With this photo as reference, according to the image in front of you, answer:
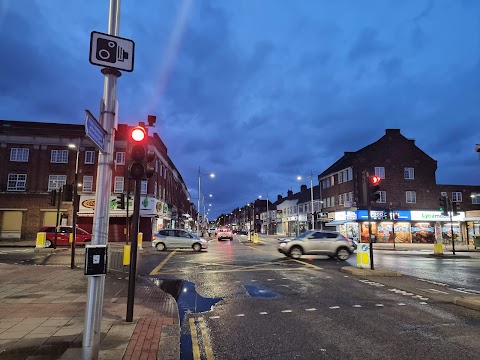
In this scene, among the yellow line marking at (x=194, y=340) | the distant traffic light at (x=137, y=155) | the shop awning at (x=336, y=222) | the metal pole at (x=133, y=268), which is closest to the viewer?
the yellow line marking at (x=194, y=340)

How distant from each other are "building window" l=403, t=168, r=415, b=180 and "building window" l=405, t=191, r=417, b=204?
6.65 ft

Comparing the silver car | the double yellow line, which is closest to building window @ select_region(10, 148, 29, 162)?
the silver car

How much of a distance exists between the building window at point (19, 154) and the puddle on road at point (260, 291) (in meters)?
40.6

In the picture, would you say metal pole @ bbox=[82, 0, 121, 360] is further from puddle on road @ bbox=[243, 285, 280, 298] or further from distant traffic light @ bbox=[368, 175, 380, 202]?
distant traffic light @ bbox=[368, 175, 380, 202]

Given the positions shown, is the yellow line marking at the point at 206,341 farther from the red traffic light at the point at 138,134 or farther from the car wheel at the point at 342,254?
the car wheel at the point at 342,254

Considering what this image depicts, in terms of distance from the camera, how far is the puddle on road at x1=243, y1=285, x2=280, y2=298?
9906mm

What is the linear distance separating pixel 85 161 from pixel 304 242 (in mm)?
31677

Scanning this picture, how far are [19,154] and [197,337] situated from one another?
44.4 metres

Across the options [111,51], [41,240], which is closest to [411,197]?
[41,240]

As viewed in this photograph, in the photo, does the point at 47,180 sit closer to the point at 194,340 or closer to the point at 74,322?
the point at 74,322

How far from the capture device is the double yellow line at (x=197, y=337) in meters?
5.38

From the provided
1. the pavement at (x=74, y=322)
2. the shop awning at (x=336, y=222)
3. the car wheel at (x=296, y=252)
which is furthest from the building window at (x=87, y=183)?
the pavement at (x=74, y=322)

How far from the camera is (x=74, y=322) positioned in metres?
6.61

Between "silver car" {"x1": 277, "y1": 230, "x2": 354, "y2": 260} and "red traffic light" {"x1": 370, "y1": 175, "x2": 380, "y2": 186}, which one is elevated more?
"red traffic light" {"x1": 370, "y1": 175, "x2": 380, "y2": 186}
